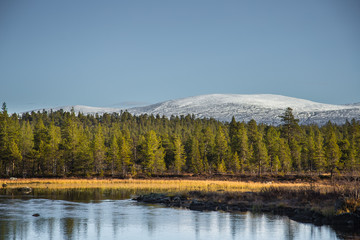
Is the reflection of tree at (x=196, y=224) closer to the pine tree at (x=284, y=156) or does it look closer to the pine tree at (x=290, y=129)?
the pine tree at (x=284, y=156)

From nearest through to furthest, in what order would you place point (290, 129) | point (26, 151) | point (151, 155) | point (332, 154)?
point (332, 154) < point (151, 155) < point (26, 151) < point (290, 129)

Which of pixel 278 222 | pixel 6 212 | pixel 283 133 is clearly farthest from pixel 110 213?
pixel 283 133

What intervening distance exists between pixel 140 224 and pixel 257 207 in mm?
12413

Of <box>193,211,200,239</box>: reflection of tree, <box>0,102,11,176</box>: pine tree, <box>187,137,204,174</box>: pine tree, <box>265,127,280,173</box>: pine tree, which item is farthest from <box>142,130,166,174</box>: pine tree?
<box>193,211,200,239</box>: reflection of tree

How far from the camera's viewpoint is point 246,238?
925 inches

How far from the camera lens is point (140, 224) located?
92.4ft

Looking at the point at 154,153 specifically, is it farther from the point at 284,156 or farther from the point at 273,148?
the point at 284,156

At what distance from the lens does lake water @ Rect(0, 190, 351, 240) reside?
2408 centimetres

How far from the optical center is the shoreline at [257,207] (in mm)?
26703

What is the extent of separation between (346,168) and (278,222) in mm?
66447

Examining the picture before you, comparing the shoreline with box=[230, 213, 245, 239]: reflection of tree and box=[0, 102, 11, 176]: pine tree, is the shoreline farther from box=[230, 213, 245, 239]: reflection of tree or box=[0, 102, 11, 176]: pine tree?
box=[0, 102, 11, 176]: pine tree

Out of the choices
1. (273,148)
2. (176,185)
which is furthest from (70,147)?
(273,148)

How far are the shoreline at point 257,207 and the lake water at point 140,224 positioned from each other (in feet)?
4.34

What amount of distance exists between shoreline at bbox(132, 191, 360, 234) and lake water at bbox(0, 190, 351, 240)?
132cm
